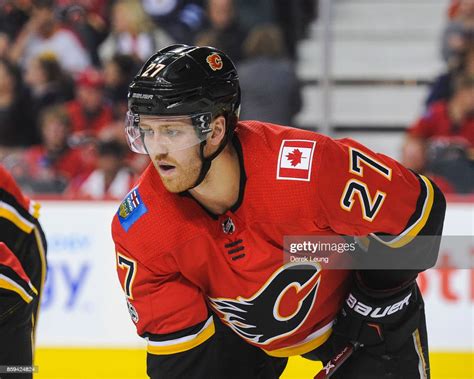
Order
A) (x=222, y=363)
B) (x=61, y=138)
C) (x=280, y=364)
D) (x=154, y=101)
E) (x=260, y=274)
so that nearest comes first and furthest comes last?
(x=154, y=101) → (x=260, y=274) → (x=222, y=363) → (x=280, y=364) → (x=61, y=138)

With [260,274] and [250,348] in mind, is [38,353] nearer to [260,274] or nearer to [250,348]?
[250,348]

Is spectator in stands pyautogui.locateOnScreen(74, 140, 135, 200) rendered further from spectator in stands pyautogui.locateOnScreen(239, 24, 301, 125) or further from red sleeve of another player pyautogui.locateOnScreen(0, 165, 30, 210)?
red sleeve of another player pyautogui.locateOnScreen(0, 165, 30, 210)

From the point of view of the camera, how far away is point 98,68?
500 cm

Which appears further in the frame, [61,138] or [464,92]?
[61,138]

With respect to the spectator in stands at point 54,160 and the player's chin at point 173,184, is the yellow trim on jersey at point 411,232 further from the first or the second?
the spectator in stands at point 54,160

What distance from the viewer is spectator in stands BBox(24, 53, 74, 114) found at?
5000 mm

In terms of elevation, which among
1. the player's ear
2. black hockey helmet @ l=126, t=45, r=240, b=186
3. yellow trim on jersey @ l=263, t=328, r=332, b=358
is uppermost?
black hockey helmet @ l=126, t=45, r=240, b=186

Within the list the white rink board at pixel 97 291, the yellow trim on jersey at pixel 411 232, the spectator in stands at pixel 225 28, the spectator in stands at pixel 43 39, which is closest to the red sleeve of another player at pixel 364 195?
the yellow trim on jersey at pixel 411 232

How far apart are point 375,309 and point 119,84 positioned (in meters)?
2.95

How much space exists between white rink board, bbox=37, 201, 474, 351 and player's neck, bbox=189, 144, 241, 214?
Answer: 1.51m

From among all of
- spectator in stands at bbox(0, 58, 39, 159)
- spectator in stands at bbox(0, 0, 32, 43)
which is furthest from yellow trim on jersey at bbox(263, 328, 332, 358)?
spectator in stands at bbox(0, 0, 32, 43)

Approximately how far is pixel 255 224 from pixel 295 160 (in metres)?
0.17

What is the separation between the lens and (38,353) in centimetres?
353

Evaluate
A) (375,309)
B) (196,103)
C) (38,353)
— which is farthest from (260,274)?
(38,353)
